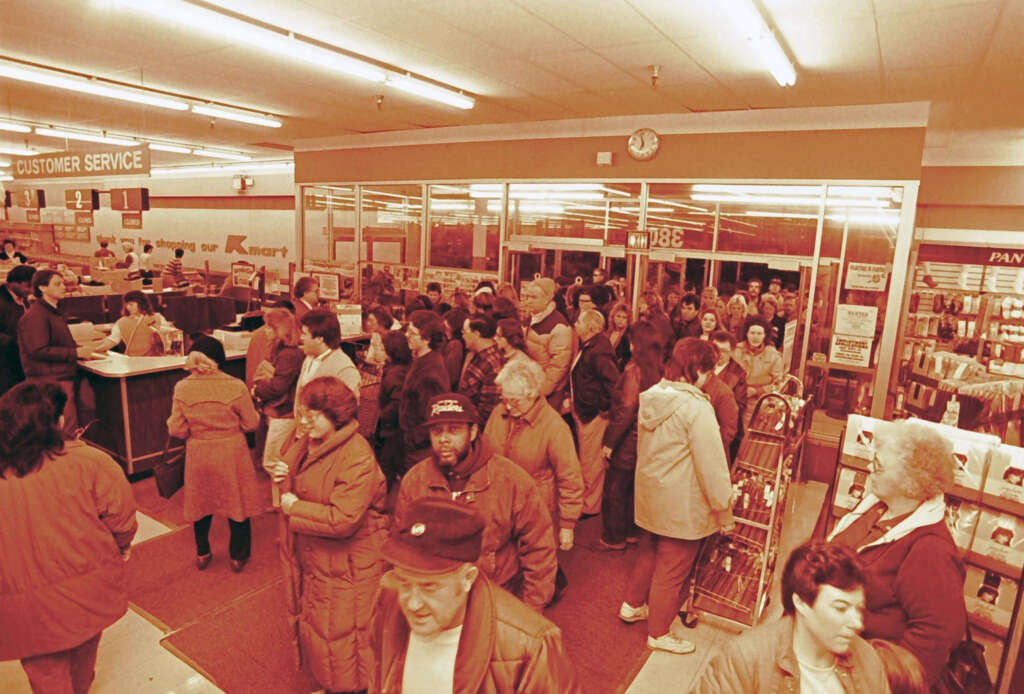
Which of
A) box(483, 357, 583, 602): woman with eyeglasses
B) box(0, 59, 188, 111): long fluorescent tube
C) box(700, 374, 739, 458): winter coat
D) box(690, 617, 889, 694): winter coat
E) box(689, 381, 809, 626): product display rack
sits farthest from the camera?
box(0, 59, 188, 111): long fluorescent tube

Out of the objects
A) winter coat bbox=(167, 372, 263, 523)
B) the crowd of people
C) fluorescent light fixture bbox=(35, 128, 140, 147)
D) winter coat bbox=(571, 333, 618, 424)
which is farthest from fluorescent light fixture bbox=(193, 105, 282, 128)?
winter coat bbox=(571, 333, 618, 424)

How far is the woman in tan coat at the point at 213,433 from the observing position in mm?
3893

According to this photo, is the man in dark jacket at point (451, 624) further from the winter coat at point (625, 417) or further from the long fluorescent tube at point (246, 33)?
the long fluorescent tube at point (246, 33)

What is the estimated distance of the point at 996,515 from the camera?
303 cm

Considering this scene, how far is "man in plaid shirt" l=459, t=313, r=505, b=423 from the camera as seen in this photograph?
4.57 m

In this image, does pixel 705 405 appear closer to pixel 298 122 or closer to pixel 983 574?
pixel 983 574

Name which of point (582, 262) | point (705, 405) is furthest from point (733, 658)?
point (582, 262)

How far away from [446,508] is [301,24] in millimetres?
4878

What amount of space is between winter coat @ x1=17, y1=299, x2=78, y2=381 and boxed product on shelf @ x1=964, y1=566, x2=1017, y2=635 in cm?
660

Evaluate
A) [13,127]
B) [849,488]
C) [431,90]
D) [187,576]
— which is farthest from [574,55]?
[13,127]

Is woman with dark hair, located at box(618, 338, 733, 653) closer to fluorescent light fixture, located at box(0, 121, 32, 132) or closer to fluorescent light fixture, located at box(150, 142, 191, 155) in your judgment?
fluorescent light fixture, located at box(150, 142, 191, 155)

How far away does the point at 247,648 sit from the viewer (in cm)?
349

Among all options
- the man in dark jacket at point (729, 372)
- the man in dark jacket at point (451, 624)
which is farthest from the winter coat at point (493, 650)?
the man in dark jacket at point (729, 372)

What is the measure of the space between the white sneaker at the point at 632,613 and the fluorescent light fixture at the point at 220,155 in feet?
45.8
